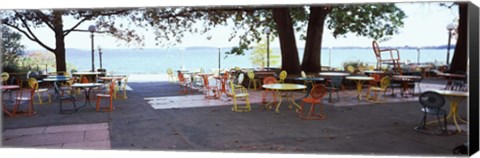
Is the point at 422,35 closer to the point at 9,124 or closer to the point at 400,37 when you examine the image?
the point at 400,37

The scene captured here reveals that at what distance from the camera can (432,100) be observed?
4.64m

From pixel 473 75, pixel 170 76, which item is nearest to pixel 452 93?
pixel 473 75

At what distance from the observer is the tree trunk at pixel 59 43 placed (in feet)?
25.1

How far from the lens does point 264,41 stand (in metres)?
11.8

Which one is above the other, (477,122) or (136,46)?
(136,46)

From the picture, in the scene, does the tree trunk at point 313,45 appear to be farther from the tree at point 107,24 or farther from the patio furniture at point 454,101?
the patio furniture at point 454,101

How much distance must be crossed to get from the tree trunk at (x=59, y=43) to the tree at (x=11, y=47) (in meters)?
0.77

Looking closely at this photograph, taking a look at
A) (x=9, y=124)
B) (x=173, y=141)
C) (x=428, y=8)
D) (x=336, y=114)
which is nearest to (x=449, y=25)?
(x=428, y=8)

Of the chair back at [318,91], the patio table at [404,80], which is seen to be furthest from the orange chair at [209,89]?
the patio table at [404,80]

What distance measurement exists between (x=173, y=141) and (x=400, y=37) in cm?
509

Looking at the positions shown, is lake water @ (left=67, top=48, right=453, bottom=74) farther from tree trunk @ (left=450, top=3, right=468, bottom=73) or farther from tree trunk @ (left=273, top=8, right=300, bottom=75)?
tree trunk @ (left=450, top=3, right=468, bottom=73)

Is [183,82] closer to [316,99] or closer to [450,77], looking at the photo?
[316,99]

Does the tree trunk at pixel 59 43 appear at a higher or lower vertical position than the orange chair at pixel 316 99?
higher

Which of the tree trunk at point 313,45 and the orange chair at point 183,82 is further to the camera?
the tree trunk at point 313,45
